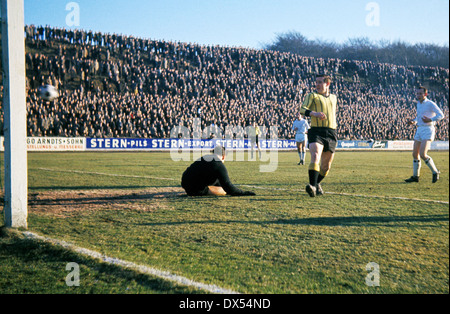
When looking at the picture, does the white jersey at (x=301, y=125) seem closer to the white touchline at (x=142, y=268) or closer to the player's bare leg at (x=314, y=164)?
the player's bare leg at (x=314, y=164)

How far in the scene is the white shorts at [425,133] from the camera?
371 inches

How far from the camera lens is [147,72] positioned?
31453 mm

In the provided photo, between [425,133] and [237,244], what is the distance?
7.67 metres

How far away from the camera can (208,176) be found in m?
6.51

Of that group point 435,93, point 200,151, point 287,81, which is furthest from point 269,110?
point 435,93

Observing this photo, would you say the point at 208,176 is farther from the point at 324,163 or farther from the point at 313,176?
the point at 324,163

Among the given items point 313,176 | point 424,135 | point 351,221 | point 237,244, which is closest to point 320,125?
point 313,176

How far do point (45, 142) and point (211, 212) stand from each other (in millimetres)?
21368

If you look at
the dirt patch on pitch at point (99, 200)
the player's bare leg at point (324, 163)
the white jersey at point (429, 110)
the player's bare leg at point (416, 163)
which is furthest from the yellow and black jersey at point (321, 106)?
the player's bare leg at point (416, 163)

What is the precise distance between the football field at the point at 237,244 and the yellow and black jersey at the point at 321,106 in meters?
1.25

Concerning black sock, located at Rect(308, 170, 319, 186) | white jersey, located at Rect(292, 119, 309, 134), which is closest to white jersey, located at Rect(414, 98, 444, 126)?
black sock, located at Rect(308, 170, 319, 186)

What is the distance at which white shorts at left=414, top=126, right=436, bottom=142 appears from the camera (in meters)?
9.41

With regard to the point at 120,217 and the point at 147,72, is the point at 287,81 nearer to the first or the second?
the point at 147,72

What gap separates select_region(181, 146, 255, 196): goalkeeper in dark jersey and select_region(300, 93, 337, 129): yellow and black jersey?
1634 millimetres
